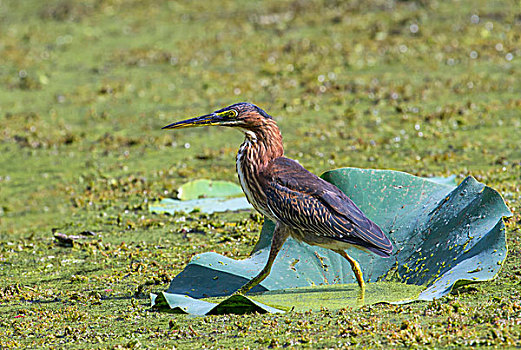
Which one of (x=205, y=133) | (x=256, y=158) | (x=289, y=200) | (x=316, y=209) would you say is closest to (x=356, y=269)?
(x=316, y=209)

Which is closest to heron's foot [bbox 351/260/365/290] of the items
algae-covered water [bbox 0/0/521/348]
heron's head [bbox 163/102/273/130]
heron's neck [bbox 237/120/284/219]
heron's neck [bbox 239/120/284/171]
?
algae-covered water [bbox 0/0/521/348]

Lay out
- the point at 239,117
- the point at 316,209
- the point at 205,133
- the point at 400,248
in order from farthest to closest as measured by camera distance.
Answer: the point at 205,133 < the point at 400,248 < the point at 239,117 < the point at 316,209

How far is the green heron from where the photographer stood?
4711 millimetres

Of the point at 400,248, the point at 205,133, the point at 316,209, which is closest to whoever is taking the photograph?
the point at 316,209

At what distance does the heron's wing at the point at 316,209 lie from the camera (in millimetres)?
4676

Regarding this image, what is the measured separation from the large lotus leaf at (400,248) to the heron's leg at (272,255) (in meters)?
0.15

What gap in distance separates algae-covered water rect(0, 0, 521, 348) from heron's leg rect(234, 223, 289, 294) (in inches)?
15.1

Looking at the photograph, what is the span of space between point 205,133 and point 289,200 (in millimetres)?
5633

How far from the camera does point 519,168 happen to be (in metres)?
7.95

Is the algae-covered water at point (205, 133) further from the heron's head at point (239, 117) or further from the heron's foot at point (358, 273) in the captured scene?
the heron's head at point (239, 117)

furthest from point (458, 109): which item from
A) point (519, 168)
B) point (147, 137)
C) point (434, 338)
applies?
point (434, 338)

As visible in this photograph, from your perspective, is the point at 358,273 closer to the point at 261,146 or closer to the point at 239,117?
the point at 261,146

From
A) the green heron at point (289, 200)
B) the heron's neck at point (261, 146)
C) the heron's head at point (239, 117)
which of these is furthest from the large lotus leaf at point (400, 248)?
the heron's head at point (239, 117)

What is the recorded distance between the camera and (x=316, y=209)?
4762 millimetres
